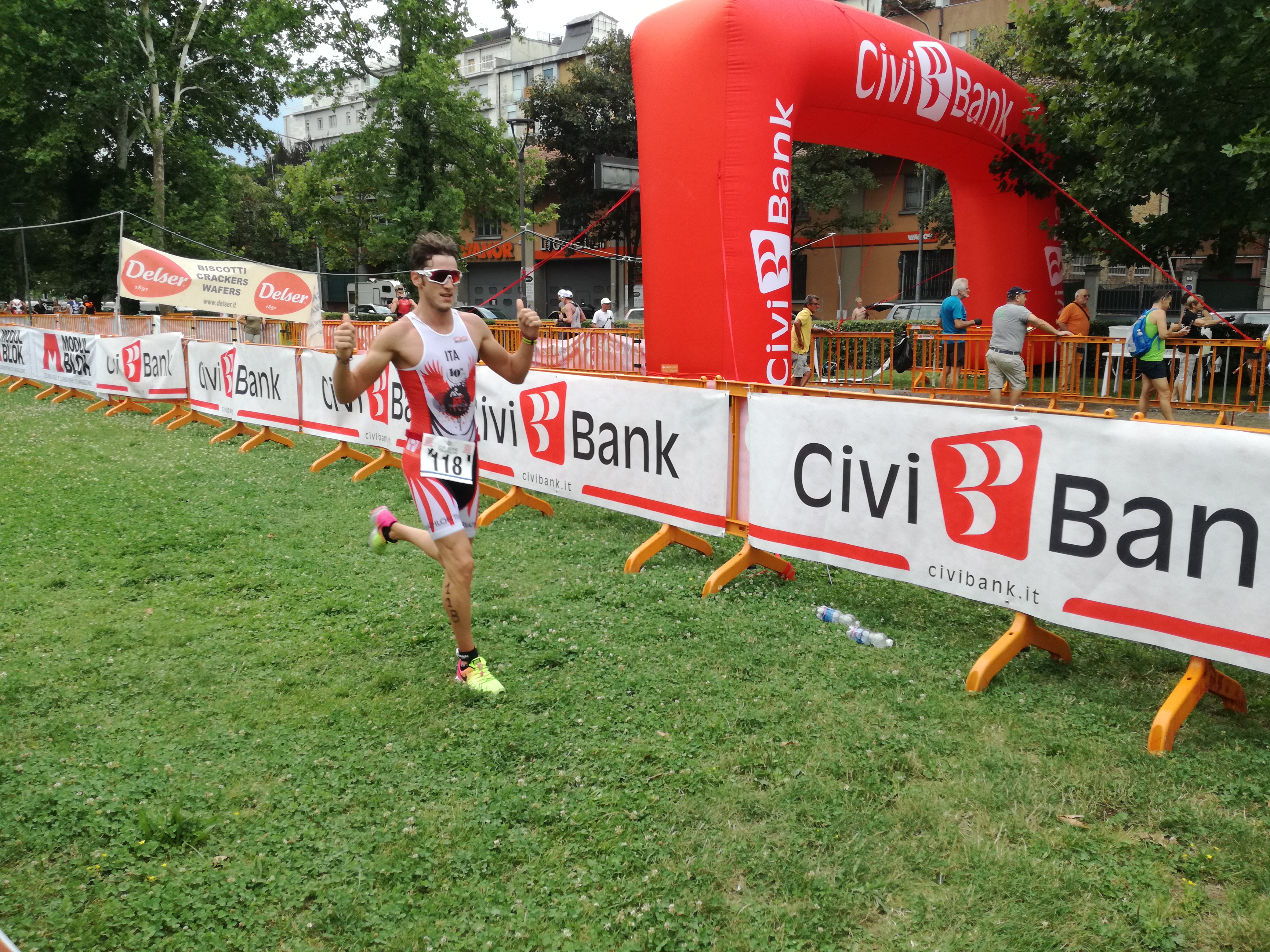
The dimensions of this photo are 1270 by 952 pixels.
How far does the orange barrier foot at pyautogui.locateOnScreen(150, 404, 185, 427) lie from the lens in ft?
44.3

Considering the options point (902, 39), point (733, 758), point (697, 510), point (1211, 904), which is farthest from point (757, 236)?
point (1211, 904)

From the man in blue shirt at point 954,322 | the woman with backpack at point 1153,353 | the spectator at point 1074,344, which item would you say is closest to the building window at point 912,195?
the spectator at point 1074,344

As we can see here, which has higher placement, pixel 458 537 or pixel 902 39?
pixel 902 39

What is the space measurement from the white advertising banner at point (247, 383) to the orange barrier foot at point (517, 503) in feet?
13.5

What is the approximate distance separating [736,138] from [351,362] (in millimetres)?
7749

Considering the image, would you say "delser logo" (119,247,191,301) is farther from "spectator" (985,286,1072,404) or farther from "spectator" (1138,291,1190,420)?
"spectator" (1138,291,1190,420)

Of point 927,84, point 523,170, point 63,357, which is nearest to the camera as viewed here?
point 927,84

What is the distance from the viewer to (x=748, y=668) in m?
4.70

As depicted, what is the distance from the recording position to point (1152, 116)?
15133 millimetres

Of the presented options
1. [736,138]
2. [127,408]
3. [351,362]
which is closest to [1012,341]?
[736,138]

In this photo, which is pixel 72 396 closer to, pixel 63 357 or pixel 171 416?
pixel 63 357

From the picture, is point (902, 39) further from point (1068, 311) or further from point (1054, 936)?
point (1054, 936)

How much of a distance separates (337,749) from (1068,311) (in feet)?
50.1

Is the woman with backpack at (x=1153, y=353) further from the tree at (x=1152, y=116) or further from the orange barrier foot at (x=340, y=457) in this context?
the orange barrier foot at (x=340, y=457)
